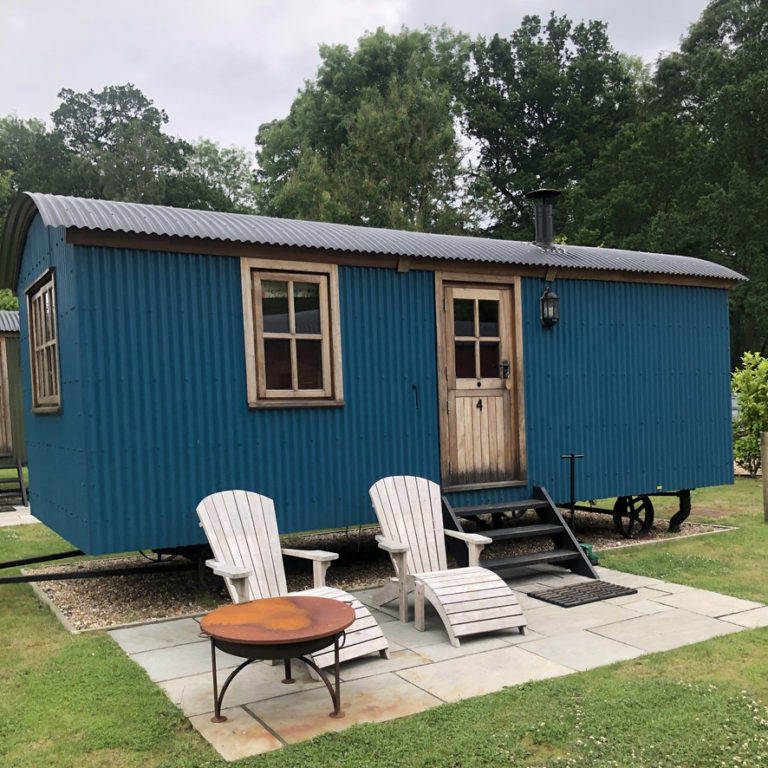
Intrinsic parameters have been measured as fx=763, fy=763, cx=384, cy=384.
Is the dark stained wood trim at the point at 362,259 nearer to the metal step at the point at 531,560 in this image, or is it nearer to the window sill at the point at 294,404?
the window sill at the point at 294,404

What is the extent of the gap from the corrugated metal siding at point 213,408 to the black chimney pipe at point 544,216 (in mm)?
1725

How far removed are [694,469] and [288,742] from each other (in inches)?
244

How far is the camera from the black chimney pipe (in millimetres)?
7734

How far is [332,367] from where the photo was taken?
614cm

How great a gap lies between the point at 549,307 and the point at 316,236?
92.2 inches

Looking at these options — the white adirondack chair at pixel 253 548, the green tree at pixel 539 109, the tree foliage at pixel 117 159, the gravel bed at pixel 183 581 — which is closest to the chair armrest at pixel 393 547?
the white adirondack chair at pixel 253 548

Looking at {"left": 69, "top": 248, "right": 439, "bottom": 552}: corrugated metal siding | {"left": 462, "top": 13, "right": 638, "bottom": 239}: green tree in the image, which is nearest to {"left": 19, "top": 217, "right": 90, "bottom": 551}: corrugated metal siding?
{"left": 69, "top": 248, "right": 439, "bottom": 552}: corrugated metal siding

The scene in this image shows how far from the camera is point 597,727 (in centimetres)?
331

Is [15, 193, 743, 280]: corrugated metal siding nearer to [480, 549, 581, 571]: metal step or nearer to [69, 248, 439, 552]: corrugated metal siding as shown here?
[69, 248, 439, 552]: corrugated metal siding

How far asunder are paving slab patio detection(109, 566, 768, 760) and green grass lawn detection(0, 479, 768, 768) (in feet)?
0.43

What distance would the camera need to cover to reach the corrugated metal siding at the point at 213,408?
522cm

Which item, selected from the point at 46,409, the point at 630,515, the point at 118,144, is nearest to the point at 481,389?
the point at 630,515

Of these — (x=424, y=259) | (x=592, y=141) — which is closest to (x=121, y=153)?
(x=592, y=141)

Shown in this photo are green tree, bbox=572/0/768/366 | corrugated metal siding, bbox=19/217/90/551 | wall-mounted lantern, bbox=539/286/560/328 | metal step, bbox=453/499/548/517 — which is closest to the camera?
corrugated metal siding, bbox=19/217/90/551
